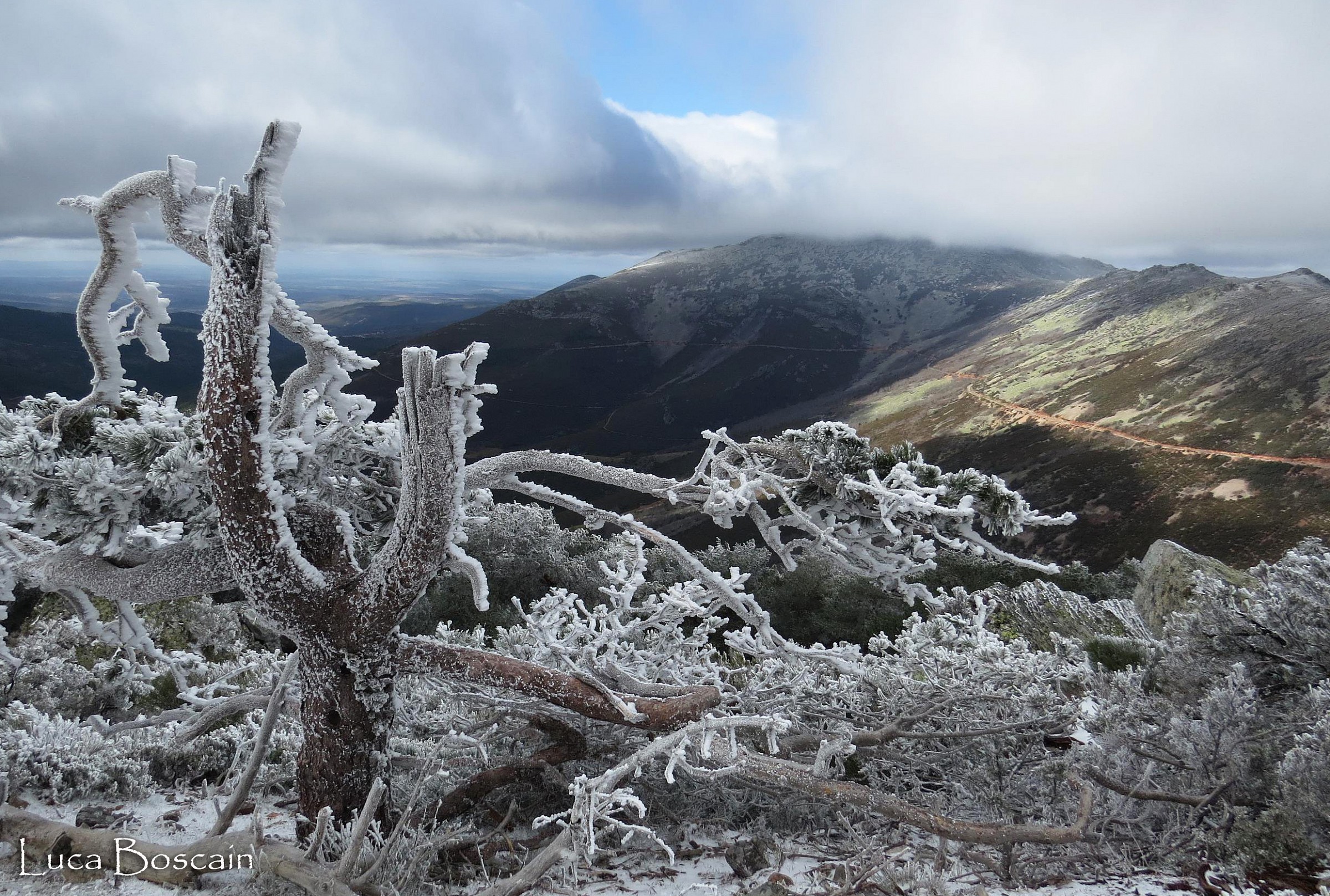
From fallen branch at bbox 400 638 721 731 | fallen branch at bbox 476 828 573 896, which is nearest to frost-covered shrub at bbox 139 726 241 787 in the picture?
fallen branch at bbox 400 638 721 731

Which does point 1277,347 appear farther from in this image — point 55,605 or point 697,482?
point 55,605

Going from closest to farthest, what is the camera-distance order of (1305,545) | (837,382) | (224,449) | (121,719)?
(224,449) < (1305,545) < (121,719) < (837,382)

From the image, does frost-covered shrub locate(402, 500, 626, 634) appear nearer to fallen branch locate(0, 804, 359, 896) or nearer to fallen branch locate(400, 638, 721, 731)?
fallen branch locate(400, 638, 721, 731)

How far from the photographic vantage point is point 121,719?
601cm

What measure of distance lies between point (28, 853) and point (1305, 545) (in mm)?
8943

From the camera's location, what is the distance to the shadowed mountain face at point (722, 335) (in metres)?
87.2

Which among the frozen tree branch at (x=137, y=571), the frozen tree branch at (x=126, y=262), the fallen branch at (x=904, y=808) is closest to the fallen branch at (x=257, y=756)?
the frozen tree branch at (x=137, y=571)

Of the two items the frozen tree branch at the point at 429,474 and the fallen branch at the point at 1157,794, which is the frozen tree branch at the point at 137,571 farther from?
the fallen branch at the point at 1157,794

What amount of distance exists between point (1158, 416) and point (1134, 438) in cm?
387

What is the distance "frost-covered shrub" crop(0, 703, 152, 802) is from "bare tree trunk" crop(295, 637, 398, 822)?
5.83ft

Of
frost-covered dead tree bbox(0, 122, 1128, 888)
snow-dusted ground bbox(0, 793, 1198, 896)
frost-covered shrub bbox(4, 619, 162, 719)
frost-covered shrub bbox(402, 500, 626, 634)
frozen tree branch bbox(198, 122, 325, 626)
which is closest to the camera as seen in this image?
frozen tree branch bbox(198, 122, 325, 626)

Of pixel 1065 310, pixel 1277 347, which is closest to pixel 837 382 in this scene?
pixel 1065 310

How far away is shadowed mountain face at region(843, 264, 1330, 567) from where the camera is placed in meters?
31.0

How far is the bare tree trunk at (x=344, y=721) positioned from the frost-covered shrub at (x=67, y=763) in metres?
1.78
